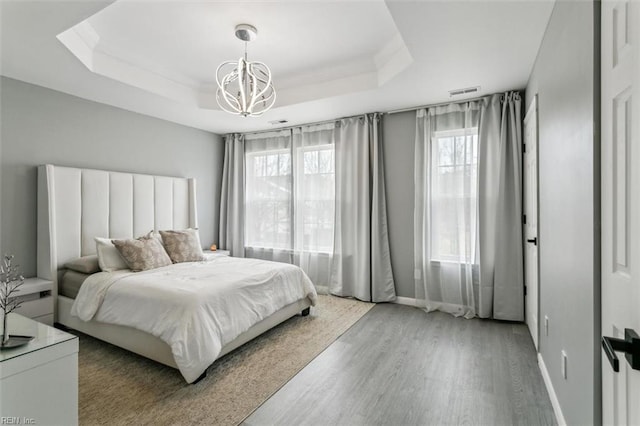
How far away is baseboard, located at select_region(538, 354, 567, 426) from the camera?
1766mm

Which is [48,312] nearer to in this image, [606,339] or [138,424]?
[138,424]

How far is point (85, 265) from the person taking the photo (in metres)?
3.13

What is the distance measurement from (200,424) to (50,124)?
3433 millimetres

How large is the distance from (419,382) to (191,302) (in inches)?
70.2

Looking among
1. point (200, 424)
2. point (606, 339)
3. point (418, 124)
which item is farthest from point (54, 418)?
point (418, 124)

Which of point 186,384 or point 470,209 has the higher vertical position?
point 470,209

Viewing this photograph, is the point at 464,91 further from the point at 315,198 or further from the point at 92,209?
the point at 92,209

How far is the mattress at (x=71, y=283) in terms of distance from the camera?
3061mm

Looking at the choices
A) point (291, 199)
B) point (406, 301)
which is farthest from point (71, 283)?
point (406, 301)

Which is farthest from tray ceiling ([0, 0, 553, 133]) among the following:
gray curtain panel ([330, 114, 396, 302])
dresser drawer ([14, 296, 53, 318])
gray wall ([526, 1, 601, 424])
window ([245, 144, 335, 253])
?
dresser drawer ([14, 296, 53, 318])

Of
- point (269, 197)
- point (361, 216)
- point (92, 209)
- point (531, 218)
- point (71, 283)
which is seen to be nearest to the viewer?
point (531, 218)

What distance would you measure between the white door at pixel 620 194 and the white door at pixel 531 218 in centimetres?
162

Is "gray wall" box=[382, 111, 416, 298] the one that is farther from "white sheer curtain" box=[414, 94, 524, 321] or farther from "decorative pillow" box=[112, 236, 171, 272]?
"decorative pillow" box=[112, 236, 171, 272]

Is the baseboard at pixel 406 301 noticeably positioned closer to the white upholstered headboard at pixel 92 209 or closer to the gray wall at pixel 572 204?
the gray wall at pixel 572 204
